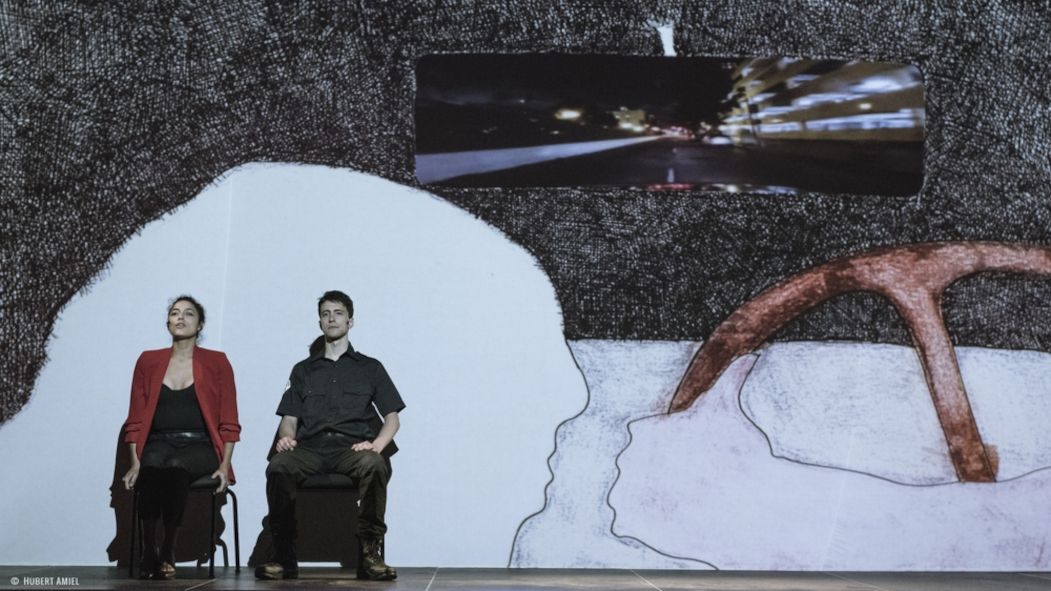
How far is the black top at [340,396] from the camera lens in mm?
3865

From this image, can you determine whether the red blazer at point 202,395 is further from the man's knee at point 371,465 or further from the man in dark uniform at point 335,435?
the man's knee at point 371,465

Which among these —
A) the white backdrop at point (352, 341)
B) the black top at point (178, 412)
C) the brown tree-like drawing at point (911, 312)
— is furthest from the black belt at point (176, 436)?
the brown tree-like drawing at point (911, 312)

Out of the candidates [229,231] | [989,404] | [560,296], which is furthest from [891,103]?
[229,231]

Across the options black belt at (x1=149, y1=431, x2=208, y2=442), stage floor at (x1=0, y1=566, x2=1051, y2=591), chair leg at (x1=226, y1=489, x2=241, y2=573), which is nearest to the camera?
stage floor at (x1=0, y1=566, x2=1051, y2=591)

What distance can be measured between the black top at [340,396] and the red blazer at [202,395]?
0.58 feet

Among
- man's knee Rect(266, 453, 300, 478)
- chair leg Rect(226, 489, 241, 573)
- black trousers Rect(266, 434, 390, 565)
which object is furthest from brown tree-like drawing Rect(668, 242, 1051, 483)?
chair leg Rect(226, 489, 241, 573)

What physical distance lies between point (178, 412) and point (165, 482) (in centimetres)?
24

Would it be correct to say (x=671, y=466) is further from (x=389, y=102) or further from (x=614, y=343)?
(x=389, y=102)

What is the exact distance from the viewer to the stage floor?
3455 millimetres

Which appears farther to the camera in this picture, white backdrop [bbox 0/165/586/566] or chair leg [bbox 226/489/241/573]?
white backdrop [bbox 0/165/586/566]

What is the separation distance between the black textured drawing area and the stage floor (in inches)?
34.5

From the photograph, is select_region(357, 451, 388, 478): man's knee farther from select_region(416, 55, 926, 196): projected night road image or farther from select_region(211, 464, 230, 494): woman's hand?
select_region(416, 55, 926, 196): projected night road image

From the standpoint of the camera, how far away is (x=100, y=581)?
3574mm

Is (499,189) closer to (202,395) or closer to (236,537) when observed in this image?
(202,395)
